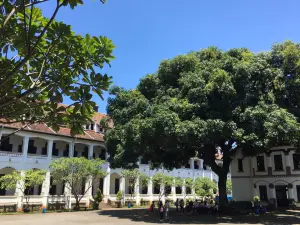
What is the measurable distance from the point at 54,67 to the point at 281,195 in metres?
32.7

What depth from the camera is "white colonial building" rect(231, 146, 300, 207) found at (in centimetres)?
3069

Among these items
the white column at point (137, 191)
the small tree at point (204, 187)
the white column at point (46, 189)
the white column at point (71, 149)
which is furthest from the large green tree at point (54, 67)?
the small tree at point (204, 187)

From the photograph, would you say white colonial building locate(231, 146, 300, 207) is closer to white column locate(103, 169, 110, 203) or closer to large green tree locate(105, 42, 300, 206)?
large green tree locate(105, 42, 300, 206)

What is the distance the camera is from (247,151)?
22688mm

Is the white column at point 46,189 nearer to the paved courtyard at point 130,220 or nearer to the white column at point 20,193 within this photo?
the white column at point 20,193

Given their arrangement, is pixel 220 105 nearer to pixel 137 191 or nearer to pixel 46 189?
pixel 46 189

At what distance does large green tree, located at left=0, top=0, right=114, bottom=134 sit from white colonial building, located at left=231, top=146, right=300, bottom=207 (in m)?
28.2

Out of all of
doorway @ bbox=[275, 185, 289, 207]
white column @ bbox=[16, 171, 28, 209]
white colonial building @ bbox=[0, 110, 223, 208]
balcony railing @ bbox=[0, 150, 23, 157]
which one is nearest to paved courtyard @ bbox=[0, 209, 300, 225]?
white column @ bbox=[16, 171, 28, 209]

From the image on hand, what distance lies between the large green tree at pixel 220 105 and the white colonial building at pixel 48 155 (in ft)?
26.6

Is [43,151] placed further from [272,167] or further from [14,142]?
[272,167]

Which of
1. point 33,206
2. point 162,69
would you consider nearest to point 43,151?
point 33,206

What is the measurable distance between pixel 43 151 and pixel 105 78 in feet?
104

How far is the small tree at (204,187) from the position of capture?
43469mm

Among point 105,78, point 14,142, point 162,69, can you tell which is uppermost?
point 162,69
